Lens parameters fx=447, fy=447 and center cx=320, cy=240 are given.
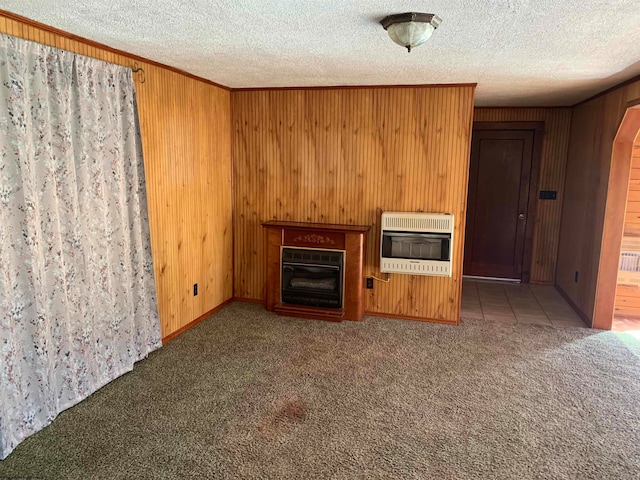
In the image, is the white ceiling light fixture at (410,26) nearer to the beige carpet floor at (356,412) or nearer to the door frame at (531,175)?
the beige carpet floor at (356,412)

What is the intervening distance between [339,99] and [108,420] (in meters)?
3.31

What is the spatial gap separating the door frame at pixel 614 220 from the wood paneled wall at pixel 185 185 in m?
3.68

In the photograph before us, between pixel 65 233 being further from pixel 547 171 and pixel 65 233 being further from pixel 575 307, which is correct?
pixel 547 171

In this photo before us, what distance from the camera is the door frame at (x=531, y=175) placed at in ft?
18.7

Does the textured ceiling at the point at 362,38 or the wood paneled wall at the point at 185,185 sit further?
the wood paneled wall at the point at 185,185

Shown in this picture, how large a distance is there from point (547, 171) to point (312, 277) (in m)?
3.53

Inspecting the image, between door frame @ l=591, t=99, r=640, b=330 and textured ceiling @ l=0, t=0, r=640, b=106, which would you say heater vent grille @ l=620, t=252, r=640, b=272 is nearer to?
door frame @ l=591, t=99, r=640, b=330

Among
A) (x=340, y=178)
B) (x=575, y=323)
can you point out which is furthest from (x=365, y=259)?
(x=575, y=323)

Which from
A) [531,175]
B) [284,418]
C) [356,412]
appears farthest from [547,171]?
[284,418]

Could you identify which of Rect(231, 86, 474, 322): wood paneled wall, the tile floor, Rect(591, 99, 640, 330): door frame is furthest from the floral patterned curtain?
Rect(591, 99, 640, 330): door frame

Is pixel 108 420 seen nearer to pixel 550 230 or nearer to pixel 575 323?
pixel 575 323

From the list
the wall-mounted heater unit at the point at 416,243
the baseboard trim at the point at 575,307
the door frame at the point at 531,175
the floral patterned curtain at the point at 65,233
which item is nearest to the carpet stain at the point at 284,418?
the floral patterned curtain at the point at 65,233

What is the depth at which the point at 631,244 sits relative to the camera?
Result: 14.8ft

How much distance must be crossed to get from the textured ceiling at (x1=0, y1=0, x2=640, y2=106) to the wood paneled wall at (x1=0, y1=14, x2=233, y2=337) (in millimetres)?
266
